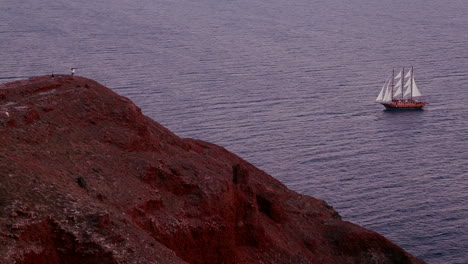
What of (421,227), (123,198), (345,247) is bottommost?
(421,227)

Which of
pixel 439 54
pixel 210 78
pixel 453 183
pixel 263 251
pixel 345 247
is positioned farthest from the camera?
pixel 439 54

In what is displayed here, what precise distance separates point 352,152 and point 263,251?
5980 cm

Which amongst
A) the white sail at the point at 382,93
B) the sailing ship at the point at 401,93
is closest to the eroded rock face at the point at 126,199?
the white sail at the point at 382,93

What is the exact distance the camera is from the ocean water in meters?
82.1

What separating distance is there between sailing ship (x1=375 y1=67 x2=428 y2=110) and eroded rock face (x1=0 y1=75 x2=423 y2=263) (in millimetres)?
88590

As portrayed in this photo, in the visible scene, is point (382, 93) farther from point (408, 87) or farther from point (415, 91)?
point (415, 91)

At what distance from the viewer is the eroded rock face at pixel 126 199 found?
88.7 ft

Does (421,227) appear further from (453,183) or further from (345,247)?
(345,247)

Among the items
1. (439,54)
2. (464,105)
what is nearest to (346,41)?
(439,54)

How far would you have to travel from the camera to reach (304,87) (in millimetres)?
127125

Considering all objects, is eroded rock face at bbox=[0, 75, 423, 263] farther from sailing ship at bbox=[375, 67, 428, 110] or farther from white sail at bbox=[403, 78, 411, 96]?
white sail at bbox=[403, 78, 411, 96]

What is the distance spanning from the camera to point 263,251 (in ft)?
126

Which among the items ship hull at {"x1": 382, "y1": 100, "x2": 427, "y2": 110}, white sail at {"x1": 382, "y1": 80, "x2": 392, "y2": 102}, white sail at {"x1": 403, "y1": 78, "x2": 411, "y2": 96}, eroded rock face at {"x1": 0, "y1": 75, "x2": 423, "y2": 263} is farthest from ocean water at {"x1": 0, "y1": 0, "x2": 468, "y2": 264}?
eroded rock face at {"x1": 0, "y1": 75, "x2": 423, "y2": 263}

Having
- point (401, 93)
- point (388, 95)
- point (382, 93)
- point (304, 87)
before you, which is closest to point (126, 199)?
point (304, 87)
